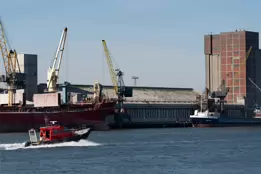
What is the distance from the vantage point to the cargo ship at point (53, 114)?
13400 cm

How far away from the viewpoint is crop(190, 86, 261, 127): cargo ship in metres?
174

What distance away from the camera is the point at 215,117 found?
177250 mm

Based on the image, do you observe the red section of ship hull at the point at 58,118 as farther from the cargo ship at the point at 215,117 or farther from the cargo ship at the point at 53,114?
the cargo ship at the point at 215,117

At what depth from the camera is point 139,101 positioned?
183875 millimetres

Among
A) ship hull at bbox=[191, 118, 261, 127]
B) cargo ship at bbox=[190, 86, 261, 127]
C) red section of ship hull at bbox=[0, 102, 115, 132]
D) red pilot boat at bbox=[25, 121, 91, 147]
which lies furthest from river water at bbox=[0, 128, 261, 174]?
cargo ship at bbox=[190, 86, 261, 127]

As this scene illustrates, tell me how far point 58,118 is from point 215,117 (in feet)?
166

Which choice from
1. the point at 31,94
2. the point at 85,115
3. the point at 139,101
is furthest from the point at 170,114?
the point at 85,115

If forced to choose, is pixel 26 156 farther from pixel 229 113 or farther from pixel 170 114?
pixel 229 113

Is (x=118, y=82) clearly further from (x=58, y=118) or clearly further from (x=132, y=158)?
(x=132, y=158)

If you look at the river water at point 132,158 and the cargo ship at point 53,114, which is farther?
the cargo ship at point 53,114

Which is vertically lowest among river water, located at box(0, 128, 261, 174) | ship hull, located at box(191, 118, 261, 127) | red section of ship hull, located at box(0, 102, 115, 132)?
river water, located at box(0, 128, 261, 174)

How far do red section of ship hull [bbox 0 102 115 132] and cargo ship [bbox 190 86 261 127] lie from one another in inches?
1329

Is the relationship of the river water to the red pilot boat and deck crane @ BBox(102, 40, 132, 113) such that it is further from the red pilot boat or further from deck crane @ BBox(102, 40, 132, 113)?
deck crane @ BBox(102, 40, 132, 113)

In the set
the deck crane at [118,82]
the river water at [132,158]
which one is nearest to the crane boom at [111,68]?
the deck crane at [118,82]
